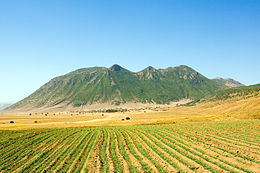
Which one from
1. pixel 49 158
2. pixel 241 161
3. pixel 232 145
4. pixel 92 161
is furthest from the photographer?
pixel 232 145

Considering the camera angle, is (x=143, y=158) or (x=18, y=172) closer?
(x=18, y=172)

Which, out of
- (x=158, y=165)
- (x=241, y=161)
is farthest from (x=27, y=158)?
(x=241, y=161)

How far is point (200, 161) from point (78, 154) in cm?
1540

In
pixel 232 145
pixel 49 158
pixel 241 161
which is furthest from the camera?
Answer: pixel 232 145

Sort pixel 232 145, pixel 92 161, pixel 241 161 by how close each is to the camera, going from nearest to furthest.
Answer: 1. pixel 241 161
2. pixel 92 161
3. pixel 232 145

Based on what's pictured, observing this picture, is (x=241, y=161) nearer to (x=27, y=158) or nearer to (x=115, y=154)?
(x=115, y=154)

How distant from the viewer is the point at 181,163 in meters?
18.9

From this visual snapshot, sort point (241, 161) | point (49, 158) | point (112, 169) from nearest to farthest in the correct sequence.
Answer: point (112, 169)
point (241, 161)
point (49, 158)

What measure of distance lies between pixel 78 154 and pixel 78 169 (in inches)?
241

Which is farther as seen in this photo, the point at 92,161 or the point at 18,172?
the point at 92,161

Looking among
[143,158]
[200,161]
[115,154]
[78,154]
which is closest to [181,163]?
[200,161]

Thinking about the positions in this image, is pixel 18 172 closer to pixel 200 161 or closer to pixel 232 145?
pixel 200 161

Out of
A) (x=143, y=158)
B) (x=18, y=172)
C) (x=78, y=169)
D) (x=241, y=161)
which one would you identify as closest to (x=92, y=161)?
(x=78, y=169)

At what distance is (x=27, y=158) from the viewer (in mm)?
23875
